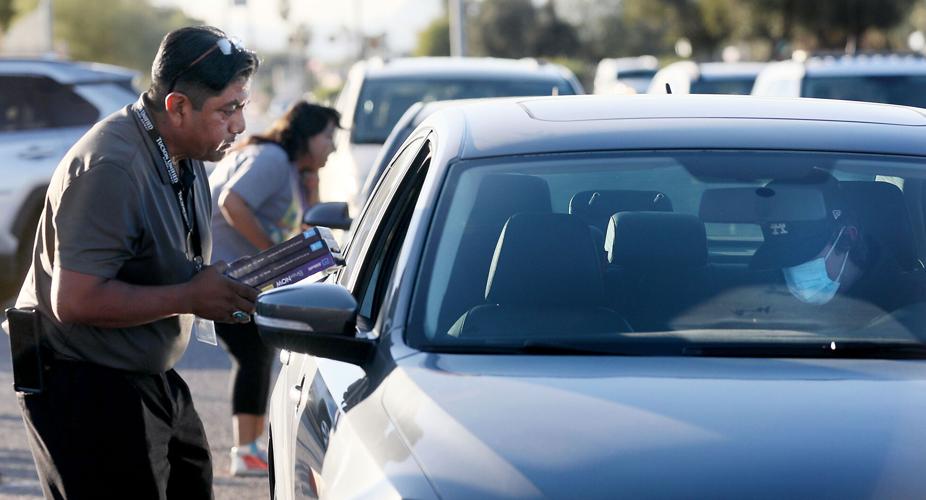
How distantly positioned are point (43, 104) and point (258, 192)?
20.3ft

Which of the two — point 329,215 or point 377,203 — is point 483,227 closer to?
point 377,203

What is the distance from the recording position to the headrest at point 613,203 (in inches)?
164

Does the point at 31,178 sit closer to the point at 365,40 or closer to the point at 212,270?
the point at 212,270

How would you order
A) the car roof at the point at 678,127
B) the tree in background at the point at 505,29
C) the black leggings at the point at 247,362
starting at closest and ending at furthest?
the car roof at the point at 678,127 → the black leggings at the point at 247,362 → the tree in background at the point at 505,29

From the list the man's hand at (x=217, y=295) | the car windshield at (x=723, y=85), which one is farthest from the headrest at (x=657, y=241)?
the car windshield at (x=723, y=85)

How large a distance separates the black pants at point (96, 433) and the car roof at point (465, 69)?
8653 millimetres

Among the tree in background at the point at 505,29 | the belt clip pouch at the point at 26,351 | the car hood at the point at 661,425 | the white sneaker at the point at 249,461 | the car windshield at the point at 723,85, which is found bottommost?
the tree in background at the point at 505,29

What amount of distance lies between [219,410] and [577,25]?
69.0m

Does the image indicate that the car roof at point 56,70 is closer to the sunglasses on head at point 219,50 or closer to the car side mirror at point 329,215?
the car side mirror at point 329,215

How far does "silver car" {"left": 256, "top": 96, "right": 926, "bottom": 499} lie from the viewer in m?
2.92

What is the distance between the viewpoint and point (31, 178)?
12.0m

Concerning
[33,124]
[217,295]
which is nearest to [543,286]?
[217,295]

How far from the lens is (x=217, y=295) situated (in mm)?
3881

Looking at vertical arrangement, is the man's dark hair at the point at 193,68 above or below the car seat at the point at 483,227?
above
